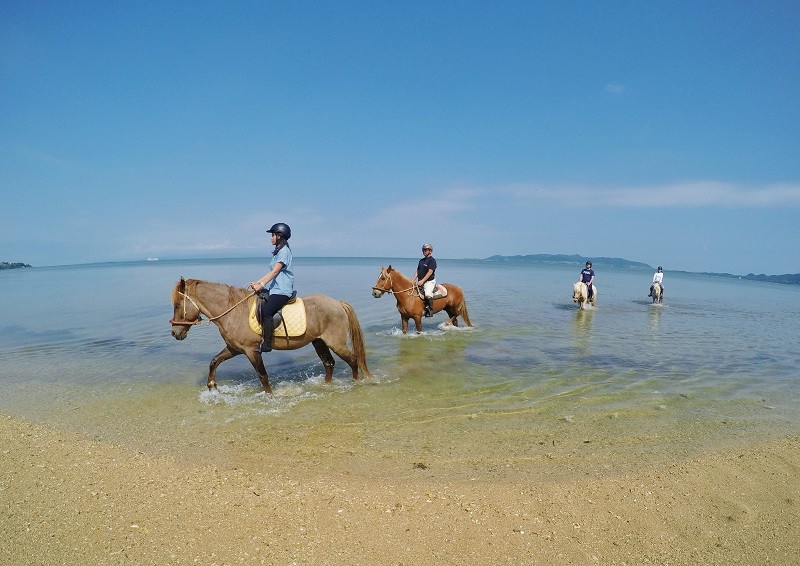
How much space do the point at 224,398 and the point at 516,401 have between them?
5.44m

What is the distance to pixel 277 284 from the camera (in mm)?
7668

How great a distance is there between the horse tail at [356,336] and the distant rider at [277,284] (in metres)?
1.36

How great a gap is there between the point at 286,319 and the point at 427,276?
21.8ft

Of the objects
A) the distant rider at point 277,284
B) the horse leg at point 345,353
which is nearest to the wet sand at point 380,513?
the distant rider at point 277,284

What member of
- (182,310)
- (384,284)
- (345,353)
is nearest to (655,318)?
(384,284)

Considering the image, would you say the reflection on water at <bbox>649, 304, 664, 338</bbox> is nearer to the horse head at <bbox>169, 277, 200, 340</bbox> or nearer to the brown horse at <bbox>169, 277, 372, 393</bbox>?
Result: the brown horse at <bbox>169, 277, 372, 393</bbox>

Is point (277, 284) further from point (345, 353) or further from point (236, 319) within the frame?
point (345, 353)

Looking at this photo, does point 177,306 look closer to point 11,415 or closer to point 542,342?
point 11,415

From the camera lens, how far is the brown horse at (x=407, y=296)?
43.6 feet

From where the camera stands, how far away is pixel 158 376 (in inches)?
372

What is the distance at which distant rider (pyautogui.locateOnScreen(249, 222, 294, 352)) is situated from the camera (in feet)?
24.8

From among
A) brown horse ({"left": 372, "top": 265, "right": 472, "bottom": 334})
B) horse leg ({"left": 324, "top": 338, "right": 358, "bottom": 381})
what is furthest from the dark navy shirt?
horse leg ({"left": 324, "top": 338, "right": 358, "bottom": 381})

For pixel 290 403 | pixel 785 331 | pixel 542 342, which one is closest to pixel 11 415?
pixel 290 403

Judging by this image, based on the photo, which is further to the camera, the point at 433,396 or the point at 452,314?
the point at 452,314
